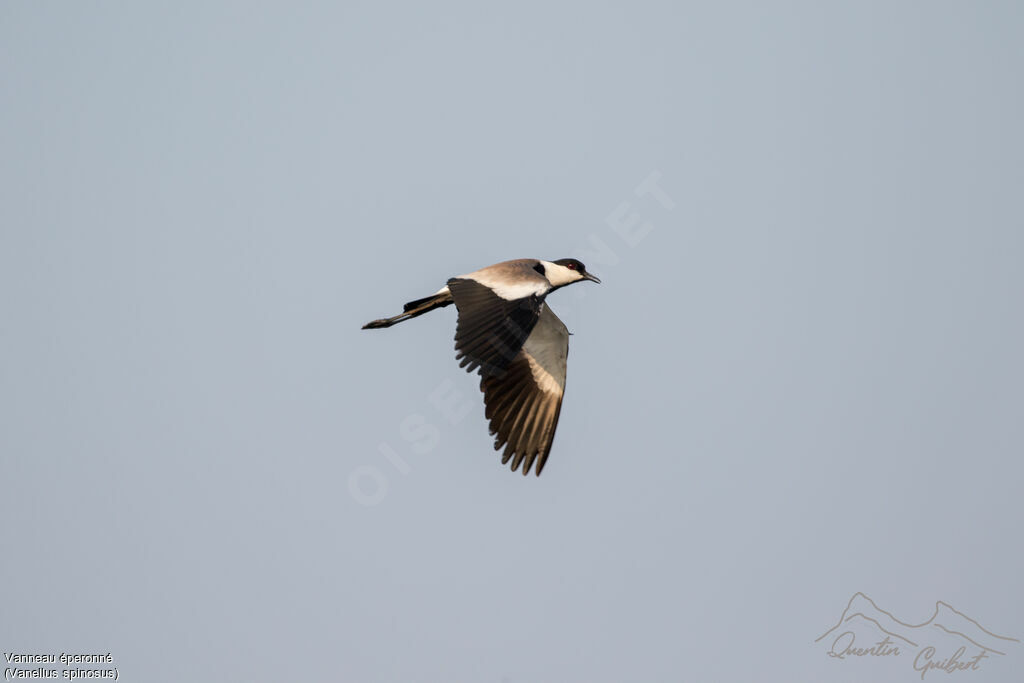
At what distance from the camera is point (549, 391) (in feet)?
59.9

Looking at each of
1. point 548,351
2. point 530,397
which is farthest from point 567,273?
point 530,397

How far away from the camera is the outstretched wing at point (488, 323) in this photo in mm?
15398

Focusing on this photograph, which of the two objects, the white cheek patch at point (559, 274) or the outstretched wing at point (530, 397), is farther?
the white cheek patch at point (559, 274)

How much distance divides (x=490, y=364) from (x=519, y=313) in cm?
143

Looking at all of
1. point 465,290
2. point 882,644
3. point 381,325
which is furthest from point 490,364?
point 882,644

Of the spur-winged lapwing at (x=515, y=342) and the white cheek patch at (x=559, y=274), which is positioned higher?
the white cheek patch at (x=559, y=274)

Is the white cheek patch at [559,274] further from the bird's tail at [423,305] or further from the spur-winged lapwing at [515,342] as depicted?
the bird's tail at [423,305]

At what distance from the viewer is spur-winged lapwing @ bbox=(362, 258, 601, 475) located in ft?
51.7

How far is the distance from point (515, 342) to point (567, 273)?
394cm

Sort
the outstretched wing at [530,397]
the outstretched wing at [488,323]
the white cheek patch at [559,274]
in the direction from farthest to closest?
the white cheek patch at [559,274]
the outstretched wing at [530,397]
the outstretched wing at [488,323]

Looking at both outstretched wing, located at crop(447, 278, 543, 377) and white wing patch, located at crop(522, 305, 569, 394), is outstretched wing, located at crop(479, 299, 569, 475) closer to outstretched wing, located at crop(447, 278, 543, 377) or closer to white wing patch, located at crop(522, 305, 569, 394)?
white wing patch, located at crop(522, 305, 569, 394)

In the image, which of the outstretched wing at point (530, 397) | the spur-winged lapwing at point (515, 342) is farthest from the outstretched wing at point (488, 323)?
the outstretched wing at point (530, 397)

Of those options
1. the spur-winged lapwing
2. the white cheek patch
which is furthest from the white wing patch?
the white cheek patch

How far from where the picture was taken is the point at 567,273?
1953cm
